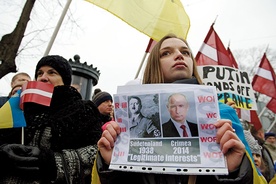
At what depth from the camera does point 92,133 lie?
7.00ft

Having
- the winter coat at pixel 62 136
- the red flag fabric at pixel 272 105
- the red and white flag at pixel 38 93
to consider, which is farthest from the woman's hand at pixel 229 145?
the red flag fabric at pixel 272 105

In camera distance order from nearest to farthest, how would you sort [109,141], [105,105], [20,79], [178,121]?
1. [178,121]
2. [109,141]
3. [20,79]
4. [105,105]

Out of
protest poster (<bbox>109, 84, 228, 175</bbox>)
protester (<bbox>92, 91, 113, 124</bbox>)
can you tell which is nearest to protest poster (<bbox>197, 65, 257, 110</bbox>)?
protester (<bbox>92, 91, 113, 124</bbox>)

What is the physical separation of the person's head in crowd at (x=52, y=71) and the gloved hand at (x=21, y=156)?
675mm

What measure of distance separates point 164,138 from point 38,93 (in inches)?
47.4

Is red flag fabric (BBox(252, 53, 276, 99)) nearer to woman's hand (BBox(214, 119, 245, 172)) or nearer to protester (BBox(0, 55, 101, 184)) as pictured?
protester (BBox(0, 55, 101, 184))

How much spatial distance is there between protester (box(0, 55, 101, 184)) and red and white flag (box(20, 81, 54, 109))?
0.39ft

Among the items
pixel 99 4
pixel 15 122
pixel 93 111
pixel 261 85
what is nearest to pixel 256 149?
pixel 93 111

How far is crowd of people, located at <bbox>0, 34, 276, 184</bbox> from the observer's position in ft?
3.69

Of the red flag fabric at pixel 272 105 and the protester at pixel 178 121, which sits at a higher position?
the red flag fabric at pixel 272 105

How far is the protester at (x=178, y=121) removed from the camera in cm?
Answer: 113

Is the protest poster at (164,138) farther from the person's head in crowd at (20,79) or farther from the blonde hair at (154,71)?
the person's head in crowd at (20,79)

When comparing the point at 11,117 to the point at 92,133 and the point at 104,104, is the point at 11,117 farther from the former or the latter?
the point at 104,104

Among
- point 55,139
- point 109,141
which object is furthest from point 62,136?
point 109,141
